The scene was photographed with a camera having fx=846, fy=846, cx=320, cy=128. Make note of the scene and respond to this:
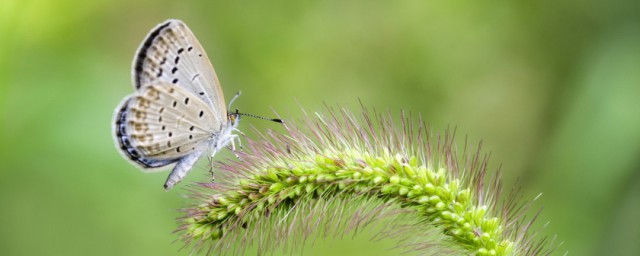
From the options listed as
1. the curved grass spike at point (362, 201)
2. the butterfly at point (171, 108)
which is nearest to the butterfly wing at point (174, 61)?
the butterfly at point (171, 108)

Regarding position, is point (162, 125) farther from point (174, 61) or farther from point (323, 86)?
point (323, 86)

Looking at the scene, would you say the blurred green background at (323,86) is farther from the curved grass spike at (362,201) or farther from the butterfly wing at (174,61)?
the curved grass spike at (362,201)

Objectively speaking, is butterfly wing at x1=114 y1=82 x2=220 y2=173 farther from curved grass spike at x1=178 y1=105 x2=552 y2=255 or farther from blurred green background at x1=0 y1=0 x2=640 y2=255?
blurred green background at x1=0 y1=0 x2=640 y2=255

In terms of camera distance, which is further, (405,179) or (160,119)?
(160,119)

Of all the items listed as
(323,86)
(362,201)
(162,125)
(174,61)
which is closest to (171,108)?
(162,125)

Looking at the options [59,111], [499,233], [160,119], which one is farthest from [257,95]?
[499,233]

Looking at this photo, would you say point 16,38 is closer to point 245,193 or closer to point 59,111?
point 59,111

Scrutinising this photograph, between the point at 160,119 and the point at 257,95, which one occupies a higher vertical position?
the point at 160,119

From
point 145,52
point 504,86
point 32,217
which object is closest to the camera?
point 145,52
